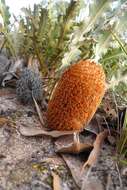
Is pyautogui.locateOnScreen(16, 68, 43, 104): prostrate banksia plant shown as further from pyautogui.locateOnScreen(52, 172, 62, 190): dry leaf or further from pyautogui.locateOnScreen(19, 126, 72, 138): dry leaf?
pyautogui.locateOnScreen(52, 172, 62, 190): dry leaf

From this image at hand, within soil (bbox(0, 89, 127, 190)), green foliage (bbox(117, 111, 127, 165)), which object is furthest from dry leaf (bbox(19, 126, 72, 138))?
green foliage (bbox(117, 111, 127, 165))

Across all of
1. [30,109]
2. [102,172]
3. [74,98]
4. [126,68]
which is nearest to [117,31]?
[126,68]

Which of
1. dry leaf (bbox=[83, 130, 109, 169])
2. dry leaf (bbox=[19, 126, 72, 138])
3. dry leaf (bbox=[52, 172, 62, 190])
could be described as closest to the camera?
dry leaf (bbox=[52, 172, 62, 190])

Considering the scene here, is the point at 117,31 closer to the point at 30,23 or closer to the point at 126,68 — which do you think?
the point at 126,68

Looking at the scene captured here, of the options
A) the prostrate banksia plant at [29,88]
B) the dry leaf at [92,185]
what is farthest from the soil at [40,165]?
the prostrate banksia plant at [29,88]

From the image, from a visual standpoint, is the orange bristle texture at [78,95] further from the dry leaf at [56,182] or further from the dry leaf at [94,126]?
the dry leaf at [56,182]

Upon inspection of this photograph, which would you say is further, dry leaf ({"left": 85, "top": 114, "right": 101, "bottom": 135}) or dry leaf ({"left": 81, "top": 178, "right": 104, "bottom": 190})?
dry leaf ({"left": 85, "top": 114, "right": 101, "bottom": 135})

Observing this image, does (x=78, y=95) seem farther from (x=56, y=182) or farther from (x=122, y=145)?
(x=56, y=182)

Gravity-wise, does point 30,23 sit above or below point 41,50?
above
